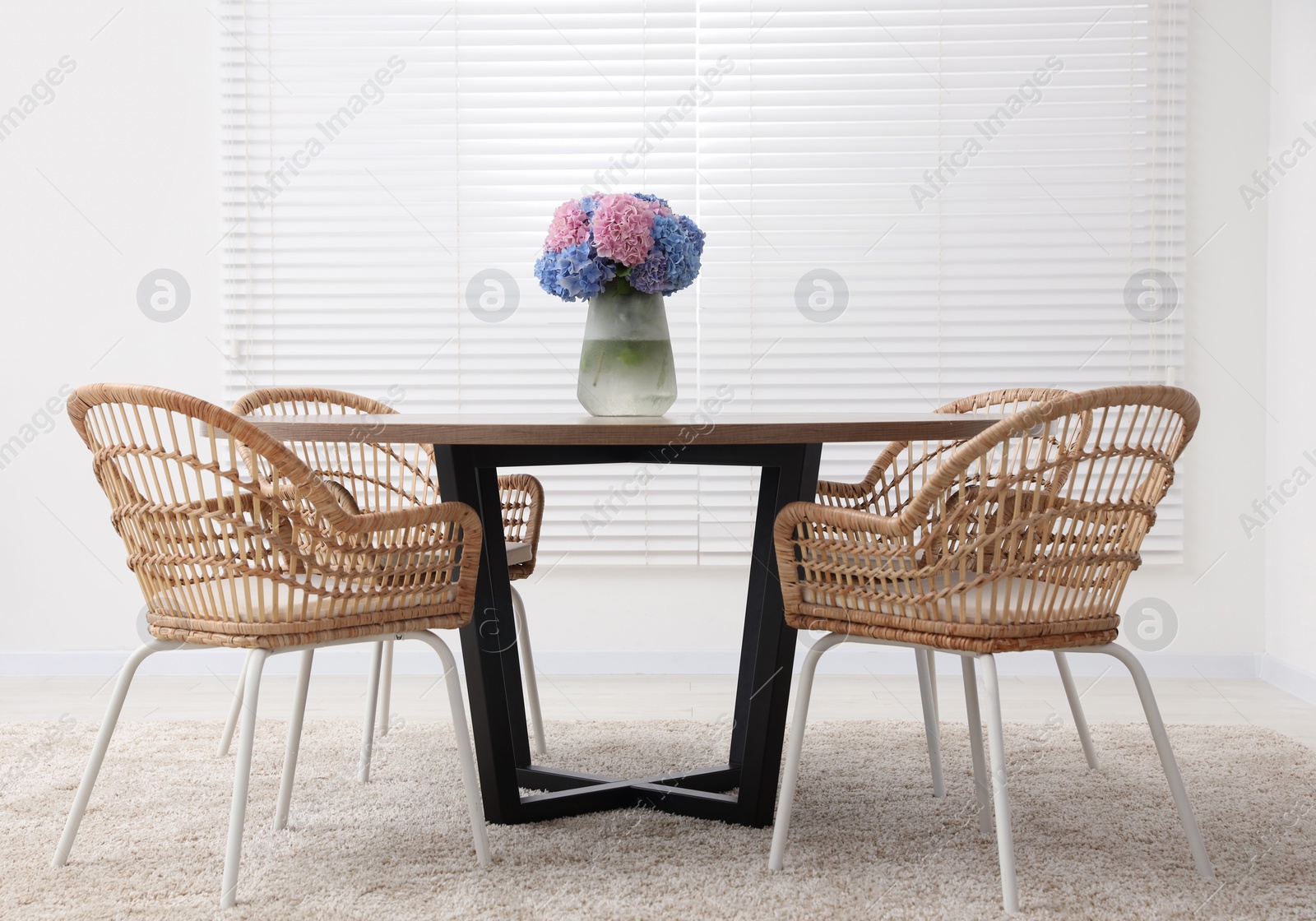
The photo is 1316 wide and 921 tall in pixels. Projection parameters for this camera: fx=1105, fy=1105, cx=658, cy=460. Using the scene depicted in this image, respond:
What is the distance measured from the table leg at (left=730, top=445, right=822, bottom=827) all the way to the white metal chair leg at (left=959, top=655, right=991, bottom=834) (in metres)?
0.33

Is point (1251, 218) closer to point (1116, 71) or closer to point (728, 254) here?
point (1116, 71)

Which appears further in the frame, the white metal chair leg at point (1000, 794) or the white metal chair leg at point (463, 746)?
the white metal chair leg at point (463, 746)

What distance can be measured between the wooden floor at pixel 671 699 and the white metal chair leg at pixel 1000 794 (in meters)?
1.25

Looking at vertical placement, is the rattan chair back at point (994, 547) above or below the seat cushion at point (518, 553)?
above

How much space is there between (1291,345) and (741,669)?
2.14m

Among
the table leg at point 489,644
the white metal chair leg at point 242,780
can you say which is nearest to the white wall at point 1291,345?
the table leg at point 489,644

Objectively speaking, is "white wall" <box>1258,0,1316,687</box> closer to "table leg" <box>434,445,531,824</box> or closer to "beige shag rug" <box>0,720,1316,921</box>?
"beige shag rug" <box>0,720,1316,921</box>

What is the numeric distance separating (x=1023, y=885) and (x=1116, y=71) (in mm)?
2525

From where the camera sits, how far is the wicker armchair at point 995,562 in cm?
155

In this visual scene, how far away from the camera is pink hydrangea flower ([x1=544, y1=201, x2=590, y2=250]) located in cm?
200

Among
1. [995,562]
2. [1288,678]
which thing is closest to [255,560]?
[995,562]

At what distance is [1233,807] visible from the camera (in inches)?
82.7

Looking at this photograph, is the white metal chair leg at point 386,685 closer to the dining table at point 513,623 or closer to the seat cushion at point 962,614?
the dining table at point 513,623

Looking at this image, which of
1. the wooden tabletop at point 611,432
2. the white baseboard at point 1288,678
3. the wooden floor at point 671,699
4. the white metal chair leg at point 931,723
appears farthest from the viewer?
the white baseboard at point 1288,678
